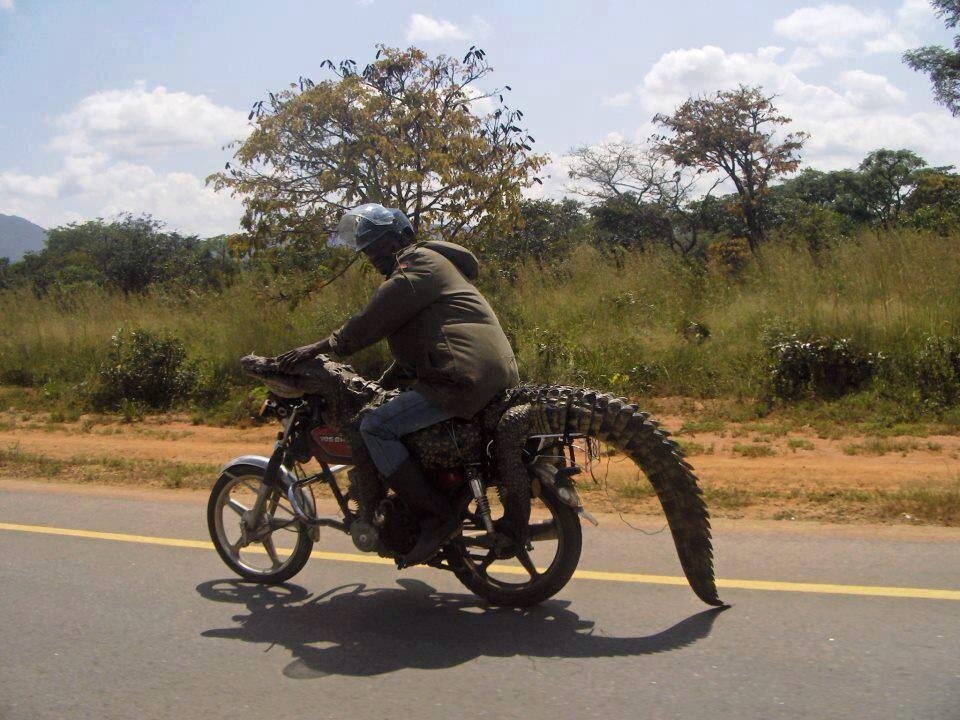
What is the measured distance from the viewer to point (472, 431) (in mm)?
4762

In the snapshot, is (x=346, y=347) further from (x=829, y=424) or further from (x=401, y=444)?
(x=829, y=424)

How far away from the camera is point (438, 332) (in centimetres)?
468

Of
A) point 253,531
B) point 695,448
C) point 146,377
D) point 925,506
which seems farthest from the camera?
point 146,377

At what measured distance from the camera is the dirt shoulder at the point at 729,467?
6578 millimetres

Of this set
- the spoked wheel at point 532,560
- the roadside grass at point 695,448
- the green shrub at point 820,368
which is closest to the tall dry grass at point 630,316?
the green shrub at point 820,368

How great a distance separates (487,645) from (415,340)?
1525 millimetres

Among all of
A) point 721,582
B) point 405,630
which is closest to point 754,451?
point 721,582

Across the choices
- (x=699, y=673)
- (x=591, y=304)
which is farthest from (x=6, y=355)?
(x=699, y=673)

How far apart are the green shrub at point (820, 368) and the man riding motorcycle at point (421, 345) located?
6886mm

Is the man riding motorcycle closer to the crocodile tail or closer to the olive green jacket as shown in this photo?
the olive green jacket

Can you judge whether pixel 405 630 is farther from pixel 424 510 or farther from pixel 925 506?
pixel 925 506

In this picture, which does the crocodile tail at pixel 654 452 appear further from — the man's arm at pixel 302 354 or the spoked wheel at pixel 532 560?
the man's arm at pixel 302 354

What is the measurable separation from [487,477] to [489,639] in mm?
797

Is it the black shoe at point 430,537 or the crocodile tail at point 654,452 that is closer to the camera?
the crocodile tail at point 654,452
